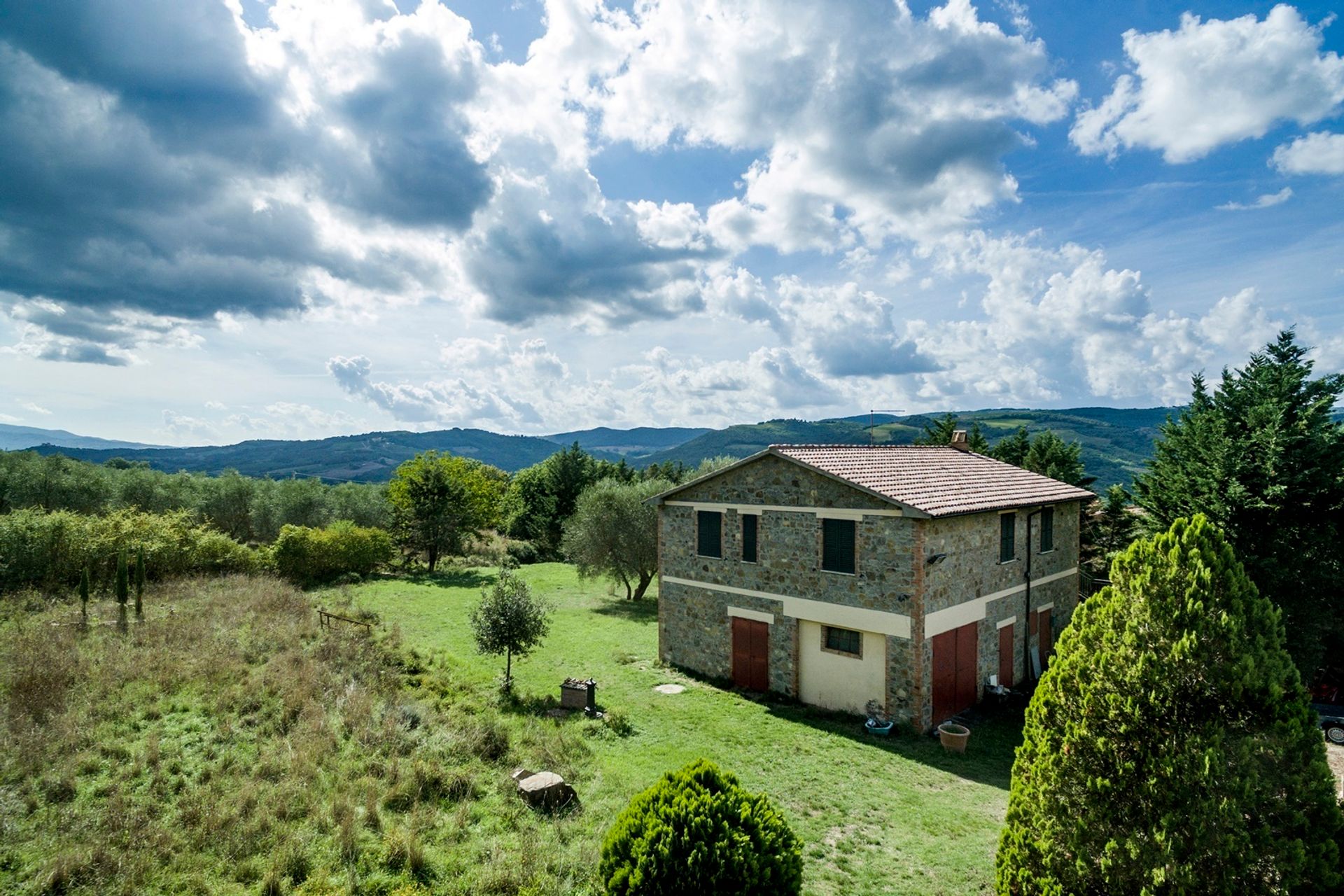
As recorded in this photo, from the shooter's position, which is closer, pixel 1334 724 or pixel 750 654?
pixel 1334 724

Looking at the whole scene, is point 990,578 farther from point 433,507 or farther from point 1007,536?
point 433,507

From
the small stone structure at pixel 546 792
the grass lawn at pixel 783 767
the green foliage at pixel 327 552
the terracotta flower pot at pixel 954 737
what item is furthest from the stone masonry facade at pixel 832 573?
the green foliage at pixel 327 552

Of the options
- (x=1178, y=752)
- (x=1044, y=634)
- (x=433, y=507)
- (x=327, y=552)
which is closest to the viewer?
(x=1178, y=752)

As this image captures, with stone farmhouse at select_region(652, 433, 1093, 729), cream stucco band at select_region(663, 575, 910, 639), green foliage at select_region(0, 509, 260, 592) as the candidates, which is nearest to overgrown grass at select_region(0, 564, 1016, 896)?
stone farmhouse at select_region(652, 433, 1093, 729)

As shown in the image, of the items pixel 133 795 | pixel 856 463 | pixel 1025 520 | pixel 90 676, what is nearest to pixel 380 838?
pixel 133 795

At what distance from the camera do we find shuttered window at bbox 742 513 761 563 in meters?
18.6

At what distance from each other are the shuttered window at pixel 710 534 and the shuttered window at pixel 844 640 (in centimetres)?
410

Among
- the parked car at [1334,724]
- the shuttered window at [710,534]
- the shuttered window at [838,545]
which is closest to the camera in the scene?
the parked car at [1334,724]

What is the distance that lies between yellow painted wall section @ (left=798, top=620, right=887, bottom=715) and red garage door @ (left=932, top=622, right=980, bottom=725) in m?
1.29

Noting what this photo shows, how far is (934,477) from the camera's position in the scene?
729 inches

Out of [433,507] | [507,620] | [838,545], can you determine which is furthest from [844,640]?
[433,507]

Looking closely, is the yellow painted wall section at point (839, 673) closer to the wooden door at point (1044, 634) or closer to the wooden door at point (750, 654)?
the wooden door at point (750, 654)

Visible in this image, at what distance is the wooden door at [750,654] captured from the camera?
18.2 metres

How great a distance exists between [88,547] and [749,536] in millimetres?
28327
